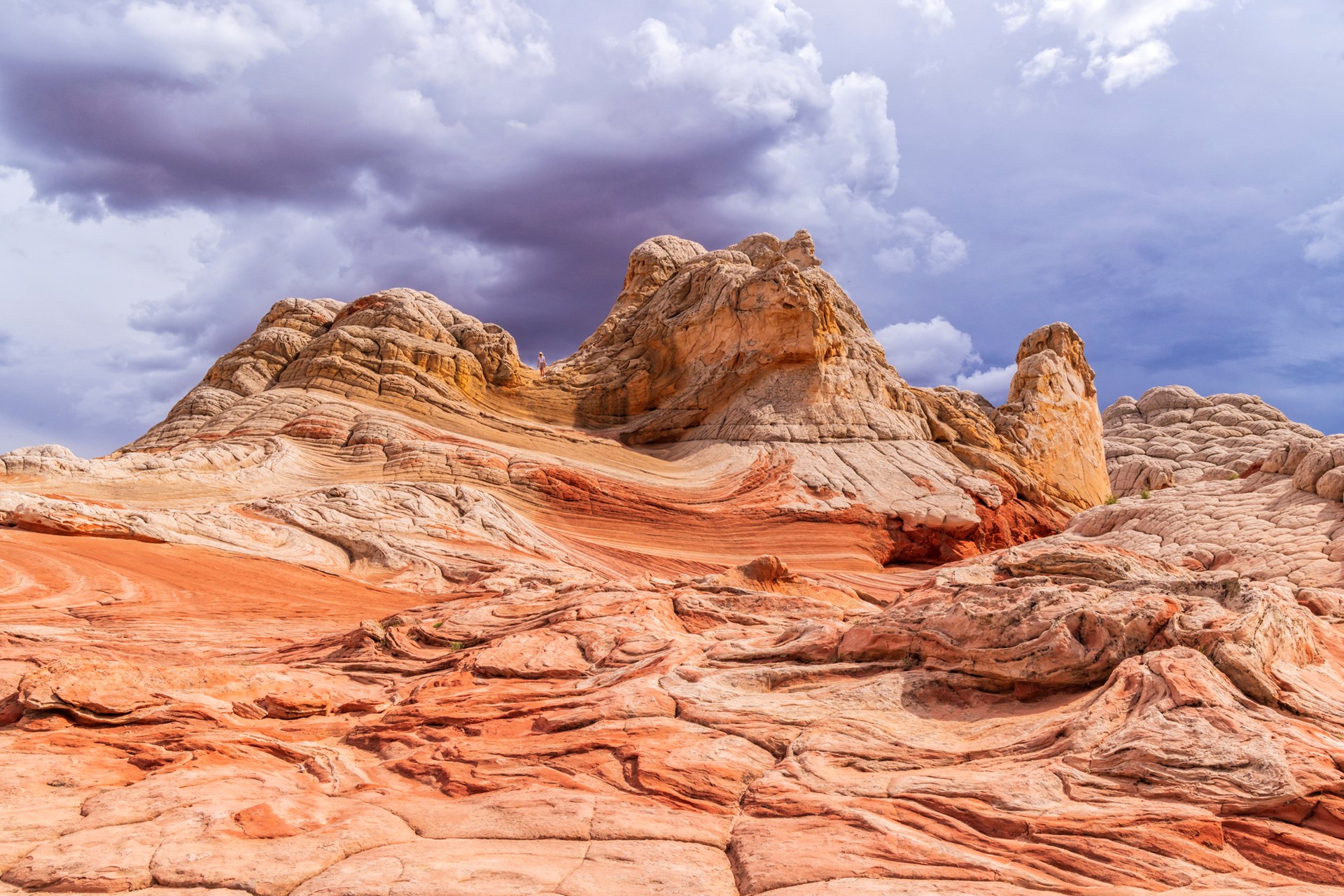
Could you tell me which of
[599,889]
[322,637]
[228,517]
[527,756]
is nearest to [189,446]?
[228,517]

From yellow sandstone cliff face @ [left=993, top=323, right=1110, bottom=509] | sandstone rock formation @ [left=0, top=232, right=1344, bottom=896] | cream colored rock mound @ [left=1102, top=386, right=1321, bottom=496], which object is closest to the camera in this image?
sandstone rock formation @ [left=0, top=232, right=1344, bottom=896]

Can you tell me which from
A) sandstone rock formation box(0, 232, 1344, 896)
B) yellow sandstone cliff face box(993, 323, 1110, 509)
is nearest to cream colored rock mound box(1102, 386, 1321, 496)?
yellow sandstone cliff face box(993, 323, 1110, 509)

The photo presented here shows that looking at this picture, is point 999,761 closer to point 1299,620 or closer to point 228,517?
point 1299,620

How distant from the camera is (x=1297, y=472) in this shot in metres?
15.5

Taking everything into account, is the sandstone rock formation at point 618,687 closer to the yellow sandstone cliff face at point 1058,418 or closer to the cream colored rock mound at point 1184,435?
the yellow sandstone cliff face at point 1058,418

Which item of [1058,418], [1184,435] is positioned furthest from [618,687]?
[1184,435]

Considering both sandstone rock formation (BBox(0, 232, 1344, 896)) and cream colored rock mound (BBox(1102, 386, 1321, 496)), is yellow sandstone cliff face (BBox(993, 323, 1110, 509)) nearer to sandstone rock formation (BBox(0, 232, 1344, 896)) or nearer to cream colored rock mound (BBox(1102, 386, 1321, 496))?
cream colored rock mound (BBox(1102, 386, 1321, 496))

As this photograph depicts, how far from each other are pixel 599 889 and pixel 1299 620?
5494mm

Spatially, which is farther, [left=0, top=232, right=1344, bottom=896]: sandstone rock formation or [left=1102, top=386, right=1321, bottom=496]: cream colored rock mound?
[left=1102, top=386, right=1321, bottom=496]: cream colored rock mound

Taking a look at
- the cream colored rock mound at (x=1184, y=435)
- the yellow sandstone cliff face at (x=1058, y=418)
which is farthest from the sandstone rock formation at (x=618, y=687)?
the cream colored rock mound at (x=1184, y=435)

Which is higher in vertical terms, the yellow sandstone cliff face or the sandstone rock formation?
the yellow sandstone cliff face

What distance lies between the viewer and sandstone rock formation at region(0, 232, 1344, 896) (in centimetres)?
462

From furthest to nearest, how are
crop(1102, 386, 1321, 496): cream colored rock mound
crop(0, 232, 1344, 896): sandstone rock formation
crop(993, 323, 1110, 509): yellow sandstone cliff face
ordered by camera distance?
crop(1102, 386, 1321, 496): cream colored rock mound, crop(993, 323, 1110, 509): yellow sandstone cliff face, crop(0, 232, 1344, 896): sandstone rock formation

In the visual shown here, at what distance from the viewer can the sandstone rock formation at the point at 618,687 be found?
4621 mm
